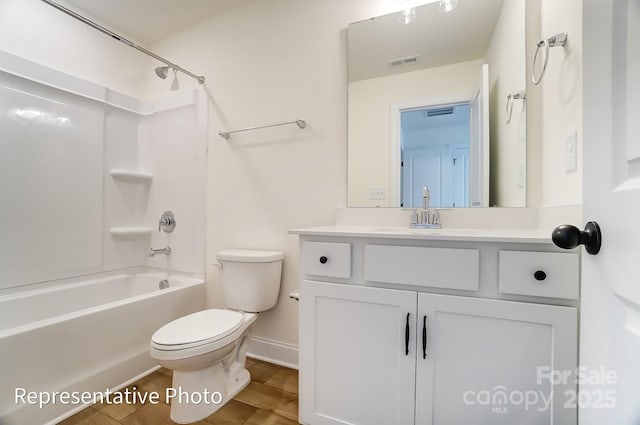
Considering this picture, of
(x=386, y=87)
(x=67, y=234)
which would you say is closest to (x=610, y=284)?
(x=386, y=87)

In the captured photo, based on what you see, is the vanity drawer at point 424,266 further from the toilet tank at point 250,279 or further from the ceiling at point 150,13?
the ceiling at point 150,13

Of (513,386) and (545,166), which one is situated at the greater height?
(545,166)

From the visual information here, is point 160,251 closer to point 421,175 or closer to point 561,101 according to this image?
point 421,175

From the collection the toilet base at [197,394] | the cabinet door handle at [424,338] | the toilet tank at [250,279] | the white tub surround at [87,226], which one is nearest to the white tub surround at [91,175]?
the white tub surround at [87,226]

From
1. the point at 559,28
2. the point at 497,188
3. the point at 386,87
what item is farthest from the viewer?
the point at 386,87

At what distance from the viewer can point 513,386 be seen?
88cm

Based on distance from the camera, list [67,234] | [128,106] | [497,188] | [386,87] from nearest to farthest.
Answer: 1. [497,188]
2. [386,87]
3. [67,234]
4. [128,106]

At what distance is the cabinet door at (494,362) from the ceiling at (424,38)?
4.01ft

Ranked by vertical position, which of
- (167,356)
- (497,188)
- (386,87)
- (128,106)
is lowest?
(167,356)

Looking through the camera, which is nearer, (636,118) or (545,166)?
(636,118)

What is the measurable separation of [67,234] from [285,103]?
5.80 feet

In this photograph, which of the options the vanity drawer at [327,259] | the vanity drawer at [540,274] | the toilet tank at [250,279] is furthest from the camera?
the toilet tank at [250,279]

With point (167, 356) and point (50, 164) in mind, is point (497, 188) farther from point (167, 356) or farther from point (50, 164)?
point (50, 164)

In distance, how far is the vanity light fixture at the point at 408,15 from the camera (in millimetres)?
1477
